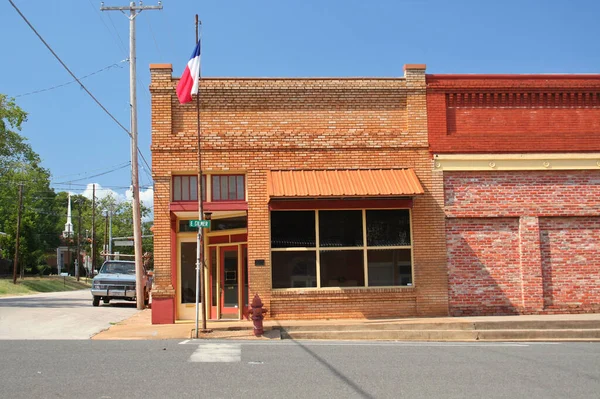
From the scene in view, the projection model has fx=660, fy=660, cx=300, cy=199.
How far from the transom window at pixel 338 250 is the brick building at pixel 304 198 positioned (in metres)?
0.03

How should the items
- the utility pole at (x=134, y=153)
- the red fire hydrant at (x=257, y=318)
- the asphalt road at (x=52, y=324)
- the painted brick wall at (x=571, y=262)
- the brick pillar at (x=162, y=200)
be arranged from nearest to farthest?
the red fire hydrant at (x=257, y=318) → the asphalt road at (x=52, y=324) → the brick pillar at (x=162, y=200) → the painted brick wall at (x=571, y=262) → the utility pole at (x=134, y=153)

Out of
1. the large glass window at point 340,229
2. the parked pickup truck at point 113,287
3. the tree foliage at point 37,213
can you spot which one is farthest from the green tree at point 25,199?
the large glass window at point 340,229

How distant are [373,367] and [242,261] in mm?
7710

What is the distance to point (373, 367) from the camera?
400 inches

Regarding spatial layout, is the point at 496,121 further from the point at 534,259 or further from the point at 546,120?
the point at 534,259

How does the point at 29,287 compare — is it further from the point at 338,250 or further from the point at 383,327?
the point at 383,327

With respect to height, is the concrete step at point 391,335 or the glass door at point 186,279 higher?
the glass door at point 186,279

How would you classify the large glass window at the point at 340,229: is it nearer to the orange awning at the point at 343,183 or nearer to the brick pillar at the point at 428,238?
the orange awning at the point at 343,183

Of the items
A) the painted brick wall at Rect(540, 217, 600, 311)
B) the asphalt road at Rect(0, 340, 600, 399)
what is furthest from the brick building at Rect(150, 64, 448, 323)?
the asphalt road at Rect(0, 340, 600, 399)

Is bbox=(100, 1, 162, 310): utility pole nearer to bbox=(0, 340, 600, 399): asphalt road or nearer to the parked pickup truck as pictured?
the parked pickup truck

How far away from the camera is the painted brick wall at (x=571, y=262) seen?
675 inches

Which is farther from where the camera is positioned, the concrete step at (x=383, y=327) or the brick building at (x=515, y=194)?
the brick building at (x=515, y=194)

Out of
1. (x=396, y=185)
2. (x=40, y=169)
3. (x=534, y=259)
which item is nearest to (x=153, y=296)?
(x=396, y=185)

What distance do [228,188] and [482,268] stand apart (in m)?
6.87
